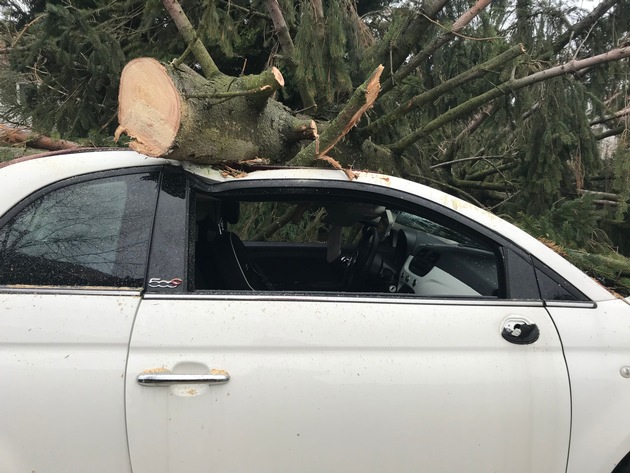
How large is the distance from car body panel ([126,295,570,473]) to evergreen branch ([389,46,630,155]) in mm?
3295

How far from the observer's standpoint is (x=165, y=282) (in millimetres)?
1803

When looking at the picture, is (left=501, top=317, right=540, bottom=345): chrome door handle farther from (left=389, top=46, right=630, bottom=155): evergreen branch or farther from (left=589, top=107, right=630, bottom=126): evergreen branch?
(left=589, top=107, right=630, bottom=126): evergreen branch

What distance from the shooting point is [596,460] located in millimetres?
1863

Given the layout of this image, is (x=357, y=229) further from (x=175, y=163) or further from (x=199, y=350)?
(x=199, y=350)

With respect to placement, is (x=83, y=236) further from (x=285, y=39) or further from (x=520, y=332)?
(x=285, y=39)

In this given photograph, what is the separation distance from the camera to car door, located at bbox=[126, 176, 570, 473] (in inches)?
67.0

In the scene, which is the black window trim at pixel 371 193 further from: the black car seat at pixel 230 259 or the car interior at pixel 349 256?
the black car seat at pixel 230 259

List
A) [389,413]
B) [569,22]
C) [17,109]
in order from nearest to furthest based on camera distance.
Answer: [389,413] → [569,22] → [17,109]

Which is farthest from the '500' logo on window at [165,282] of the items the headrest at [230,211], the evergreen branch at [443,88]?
the evergreen branch at [443,88]

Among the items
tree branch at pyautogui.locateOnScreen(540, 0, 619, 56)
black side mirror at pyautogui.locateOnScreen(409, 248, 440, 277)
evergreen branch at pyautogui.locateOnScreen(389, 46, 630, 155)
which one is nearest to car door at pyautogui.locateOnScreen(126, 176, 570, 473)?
black side mirror at pyautogui.locateOnScreen(409, 248, 440, 277)

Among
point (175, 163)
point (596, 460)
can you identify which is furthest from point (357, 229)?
point (596, 460)

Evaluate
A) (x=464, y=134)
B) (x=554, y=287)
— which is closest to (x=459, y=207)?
(x=554, y=287)

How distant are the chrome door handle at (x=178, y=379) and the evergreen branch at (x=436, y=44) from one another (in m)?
3.79

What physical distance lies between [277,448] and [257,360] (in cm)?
30
